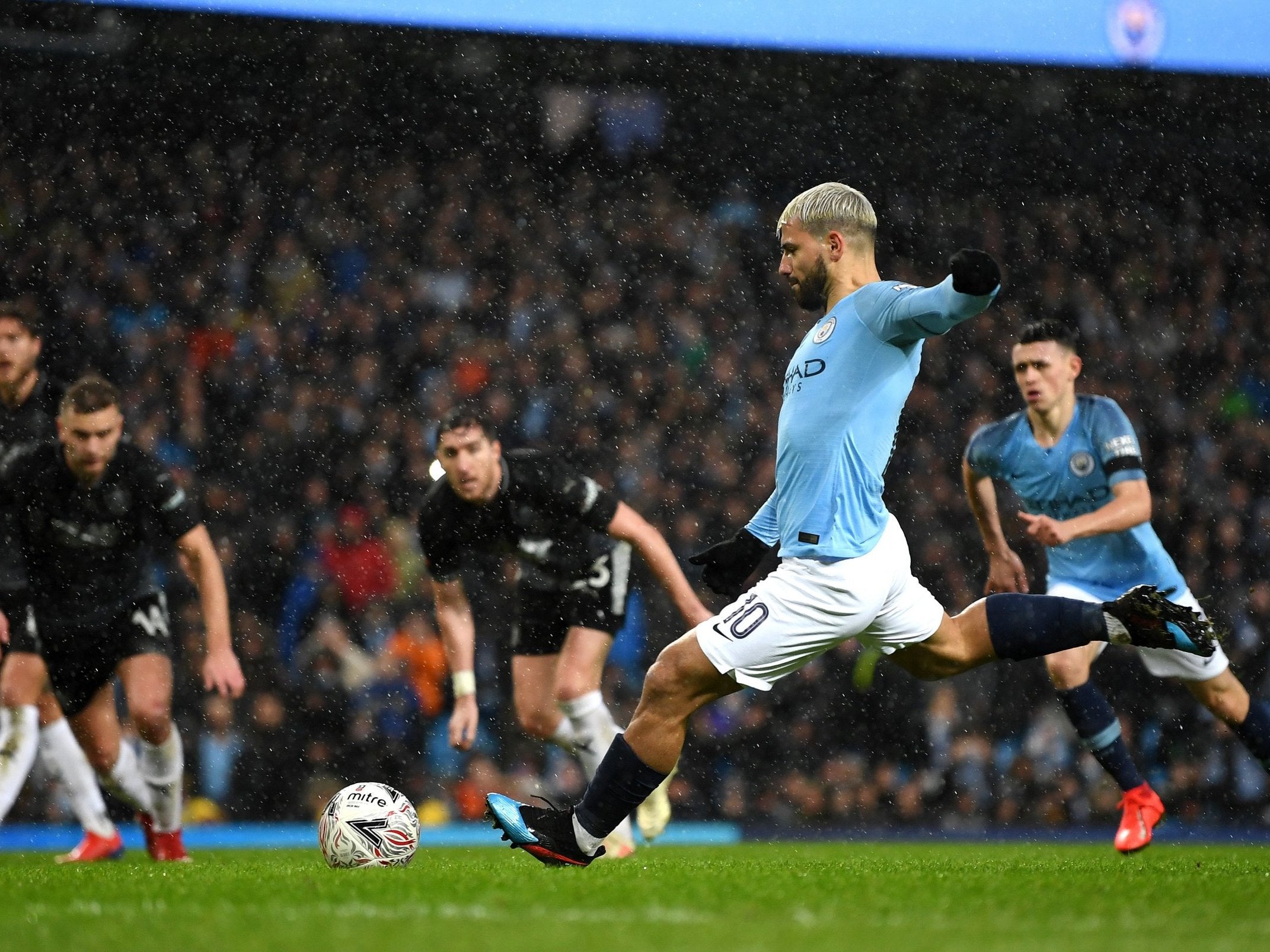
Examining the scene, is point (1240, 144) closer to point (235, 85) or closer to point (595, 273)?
point (595, 273)

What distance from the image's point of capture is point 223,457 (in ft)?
41.5

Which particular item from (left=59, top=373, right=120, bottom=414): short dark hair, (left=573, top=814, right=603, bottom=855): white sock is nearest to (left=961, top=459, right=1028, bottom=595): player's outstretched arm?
(left=573, top=814, right=603, bottom=855): white sock

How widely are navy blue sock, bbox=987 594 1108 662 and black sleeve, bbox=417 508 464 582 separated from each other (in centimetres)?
297

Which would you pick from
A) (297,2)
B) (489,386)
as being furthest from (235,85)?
(489,386)

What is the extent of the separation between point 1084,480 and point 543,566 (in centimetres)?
262

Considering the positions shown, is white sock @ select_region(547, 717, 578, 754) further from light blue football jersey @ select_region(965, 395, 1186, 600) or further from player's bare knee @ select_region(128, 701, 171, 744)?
light blue football jersey @ select_region(965, 395, 1186, 600)

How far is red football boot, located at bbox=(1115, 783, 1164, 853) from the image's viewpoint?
636 cm

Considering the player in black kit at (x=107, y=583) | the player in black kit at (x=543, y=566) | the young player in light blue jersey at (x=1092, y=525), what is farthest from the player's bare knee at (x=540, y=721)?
the young player in light blue jersey at (x=1092, y=525)

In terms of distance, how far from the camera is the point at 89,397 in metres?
6.93

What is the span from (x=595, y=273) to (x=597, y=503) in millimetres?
7969

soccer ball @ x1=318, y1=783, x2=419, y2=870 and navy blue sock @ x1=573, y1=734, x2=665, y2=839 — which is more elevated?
navy blue sock @ x1=573, y1=734, x2=665, y2=839

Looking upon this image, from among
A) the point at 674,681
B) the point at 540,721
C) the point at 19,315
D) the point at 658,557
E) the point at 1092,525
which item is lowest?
the point at 540,721

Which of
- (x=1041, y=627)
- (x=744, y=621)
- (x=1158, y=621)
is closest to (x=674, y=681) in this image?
(x=744, y=621)

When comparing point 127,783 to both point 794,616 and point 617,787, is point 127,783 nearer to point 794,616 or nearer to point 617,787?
point 617,787
